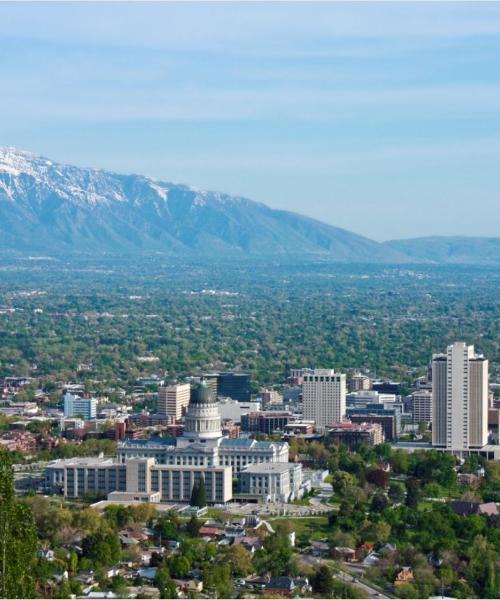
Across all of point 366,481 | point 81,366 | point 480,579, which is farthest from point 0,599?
point 81,366

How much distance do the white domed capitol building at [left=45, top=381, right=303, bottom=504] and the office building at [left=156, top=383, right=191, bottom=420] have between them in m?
14.3

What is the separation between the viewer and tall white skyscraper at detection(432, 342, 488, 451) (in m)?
57.6

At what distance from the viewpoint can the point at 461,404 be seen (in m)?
57.7

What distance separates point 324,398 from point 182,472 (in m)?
17.9

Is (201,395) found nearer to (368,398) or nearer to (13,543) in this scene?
(368,398)

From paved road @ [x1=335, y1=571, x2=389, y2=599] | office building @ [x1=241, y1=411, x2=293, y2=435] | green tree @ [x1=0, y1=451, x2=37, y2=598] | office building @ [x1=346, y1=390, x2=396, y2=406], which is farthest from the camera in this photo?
office building @ [x1=346, y1=390, x2=396, y2=406]

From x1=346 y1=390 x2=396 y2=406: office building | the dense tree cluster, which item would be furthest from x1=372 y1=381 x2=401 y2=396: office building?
the dense tree cluster

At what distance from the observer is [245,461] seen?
49.7 metres

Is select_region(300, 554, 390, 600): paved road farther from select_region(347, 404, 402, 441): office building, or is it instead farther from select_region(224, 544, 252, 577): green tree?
select_region(347, 404, 402, 441): office building

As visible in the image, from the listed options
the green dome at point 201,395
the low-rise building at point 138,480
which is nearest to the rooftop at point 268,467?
the low-rise building at point 138,480

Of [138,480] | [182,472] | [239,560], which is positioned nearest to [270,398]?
[182,472]

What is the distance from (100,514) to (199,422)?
8160 millimetres

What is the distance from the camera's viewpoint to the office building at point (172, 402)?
64844 mm

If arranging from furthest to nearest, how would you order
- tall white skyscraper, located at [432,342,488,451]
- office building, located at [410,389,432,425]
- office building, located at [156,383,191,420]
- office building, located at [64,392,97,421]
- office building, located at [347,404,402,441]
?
office building, located at [64,392,97,421] < office building, located at [410,389,432,425] < office building, located at [156,383,191,420] < office building, located at [347,404,402,441] < tall white skyscraper, located at [432,342,488,451]
